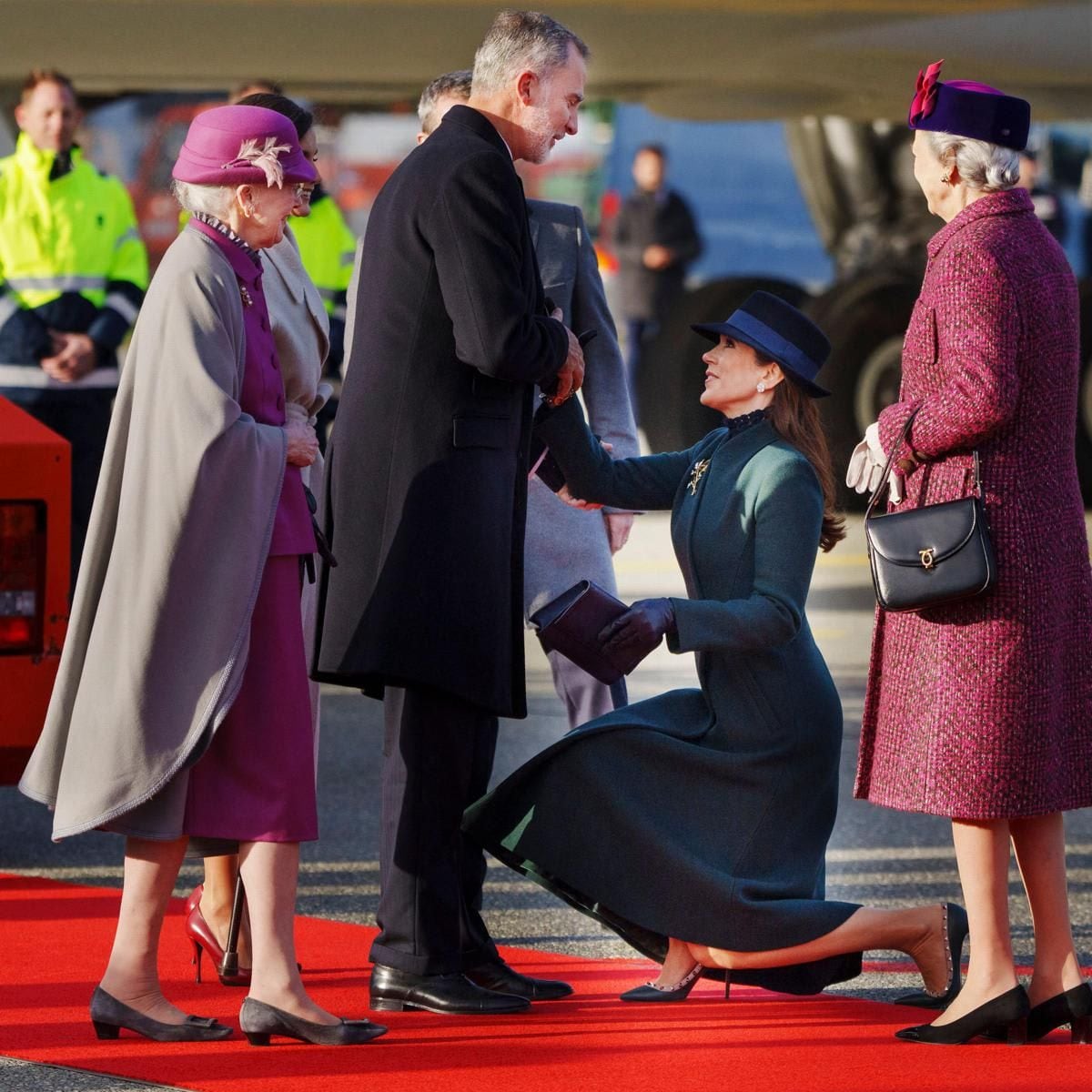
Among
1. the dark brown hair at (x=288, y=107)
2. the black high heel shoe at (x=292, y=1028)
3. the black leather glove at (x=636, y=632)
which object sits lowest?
Answer: the black high heel shoe at (x=292, y=1028)

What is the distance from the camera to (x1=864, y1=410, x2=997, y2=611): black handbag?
13.2 ft

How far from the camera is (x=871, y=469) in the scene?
4270 millimetres

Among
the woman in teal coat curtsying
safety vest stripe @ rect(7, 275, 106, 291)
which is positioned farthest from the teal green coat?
safety vest stripe @ rect(7, 275, 106, 291)

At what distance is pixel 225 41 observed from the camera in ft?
33.6

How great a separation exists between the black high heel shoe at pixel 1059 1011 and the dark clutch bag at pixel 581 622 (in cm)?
93

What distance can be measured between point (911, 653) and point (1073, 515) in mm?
375

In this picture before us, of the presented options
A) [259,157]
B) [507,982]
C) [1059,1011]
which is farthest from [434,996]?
[259,157]

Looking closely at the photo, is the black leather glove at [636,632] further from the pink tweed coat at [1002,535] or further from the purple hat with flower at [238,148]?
the purple hat with flower at [238,148]

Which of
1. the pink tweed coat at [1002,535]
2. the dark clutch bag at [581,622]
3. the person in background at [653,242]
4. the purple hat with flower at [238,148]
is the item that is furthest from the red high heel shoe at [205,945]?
the person in background at [653,242]

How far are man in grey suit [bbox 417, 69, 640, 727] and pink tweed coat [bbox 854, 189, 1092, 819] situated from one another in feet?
3.85

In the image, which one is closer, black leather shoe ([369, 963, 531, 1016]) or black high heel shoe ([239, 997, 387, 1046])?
black high heel shoe ([239, 997, 387, 1046])

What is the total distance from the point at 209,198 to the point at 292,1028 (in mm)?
1412

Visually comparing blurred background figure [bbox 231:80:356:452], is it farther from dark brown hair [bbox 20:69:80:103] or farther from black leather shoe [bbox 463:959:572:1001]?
black leather shoe [bbox 463:959:572:1001]

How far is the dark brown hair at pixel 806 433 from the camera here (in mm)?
4531
